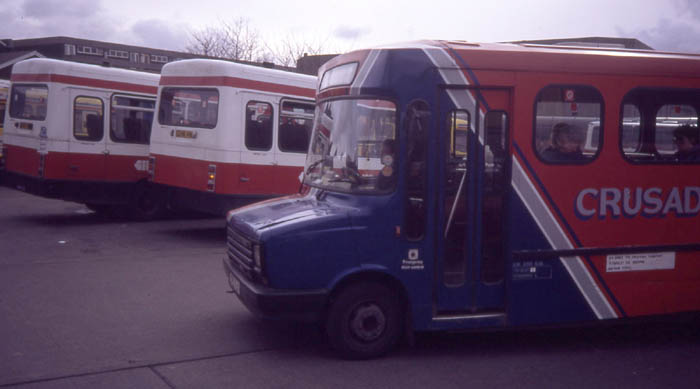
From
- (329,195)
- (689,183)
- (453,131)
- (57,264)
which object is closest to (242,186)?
(57,264)

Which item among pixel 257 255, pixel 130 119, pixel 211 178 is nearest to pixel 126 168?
pixel 130 119

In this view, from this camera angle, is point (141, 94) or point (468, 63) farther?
point (141, 94)

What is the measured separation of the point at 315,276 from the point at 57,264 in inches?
221

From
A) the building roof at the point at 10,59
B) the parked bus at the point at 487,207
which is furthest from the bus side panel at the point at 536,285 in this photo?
the building roof at the point at 10,59

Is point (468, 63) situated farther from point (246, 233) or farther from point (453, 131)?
point (246, 233)

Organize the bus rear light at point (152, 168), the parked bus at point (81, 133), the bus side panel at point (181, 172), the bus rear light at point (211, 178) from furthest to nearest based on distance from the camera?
1. the parked bus at point (81, 133)
2. the bus rear light at point (152, 168)
3. the bus side panel at point (181, 172)
4. the bus rear light at point (211, 178)

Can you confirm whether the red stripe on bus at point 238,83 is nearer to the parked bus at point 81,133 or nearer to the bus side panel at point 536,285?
the parked bus at point 81,133

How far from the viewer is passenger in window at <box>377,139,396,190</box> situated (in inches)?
236

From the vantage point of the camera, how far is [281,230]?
5.70 meters

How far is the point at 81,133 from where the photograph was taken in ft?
44.8

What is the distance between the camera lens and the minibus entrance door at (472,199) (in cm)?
607

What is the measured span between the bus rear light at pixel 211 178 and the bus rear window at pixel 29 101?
4080 millimetres

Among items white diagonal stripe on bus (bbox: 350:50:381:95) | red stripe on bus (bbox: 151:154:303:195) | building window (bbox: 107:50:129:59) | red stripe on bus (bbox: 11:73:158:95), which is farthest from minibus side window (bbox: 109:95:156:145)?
building window (bbox: 107:50:129:59)

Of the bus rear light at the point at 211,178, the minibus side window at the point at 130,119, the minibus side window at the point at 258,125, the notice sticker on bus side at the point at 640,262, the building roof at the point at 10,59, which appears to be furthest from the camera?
the building roof at the point at 10,59
